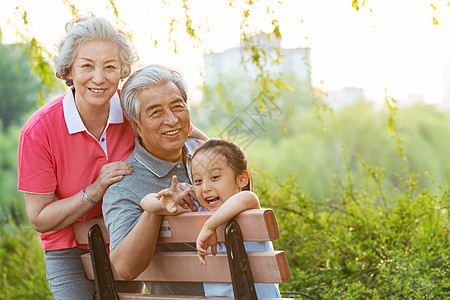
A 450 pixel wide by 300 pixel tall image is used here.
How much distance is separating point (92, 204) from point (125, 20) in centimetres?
158

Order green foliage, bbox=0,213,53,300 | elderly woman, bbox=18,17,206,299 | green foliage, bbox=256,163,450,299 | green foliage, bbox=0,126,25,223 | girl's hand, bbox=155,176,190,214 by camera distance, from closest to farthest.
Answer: girl's hand, bbox=155,176,190,214 → elderly woman, bbox=18,17,206,299 → green foliage, bbox=256,163,450,299 → green foliage, bbox=0,213,53,300 → green foliage, bbox=0,126,25,223

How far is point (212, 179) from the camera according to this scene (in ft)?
7.04

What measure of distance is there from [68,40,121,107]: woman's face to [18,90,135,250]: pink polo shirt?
0.10 metres

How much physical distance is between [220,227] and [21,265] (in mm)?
4371

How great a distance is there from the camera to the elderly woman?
230 cm

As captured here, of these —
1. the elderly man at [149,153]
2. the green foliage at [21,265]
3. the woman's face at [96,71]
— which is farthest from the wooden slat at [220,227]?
the green foliage at [21,265]

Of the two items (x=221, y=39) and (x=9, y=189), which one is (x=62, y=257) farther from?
(x=9, y=189)

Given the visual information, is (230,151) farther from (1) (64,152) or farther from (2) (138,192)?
(1) (64,152)

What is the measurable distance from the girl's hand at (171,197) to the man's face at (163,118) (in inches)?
16.8

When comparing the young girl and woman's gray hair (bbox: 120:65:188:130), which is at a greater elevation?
woman's gray hair (bbox: 120:65:188:130)

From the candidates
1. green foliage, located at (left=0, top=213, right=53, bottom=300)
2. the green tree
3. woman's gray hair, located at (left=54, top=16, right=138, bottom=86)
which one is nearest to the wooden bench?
woman's gray hair, located at (left=54, top=16, right=138, bottom=86)

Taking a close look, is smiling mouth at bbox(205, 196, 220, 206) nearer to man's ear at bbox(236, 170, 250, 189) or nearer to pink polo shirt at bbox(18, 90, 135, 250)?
man's ear at bbox(236, 170, 250, 189)

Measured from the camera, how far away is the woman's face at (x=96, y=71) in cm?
236

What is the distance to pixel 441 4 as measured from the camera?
2684mm
